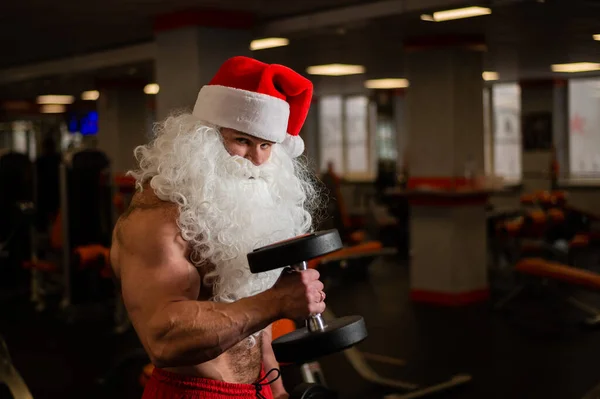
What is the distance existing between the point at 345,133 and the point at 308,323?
47.3 ft

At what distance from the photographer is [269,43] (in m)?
7.26

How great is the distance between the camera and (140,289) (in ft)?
4.97

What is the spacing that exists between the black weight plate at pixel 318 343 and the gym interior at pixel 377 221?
7.27 ft

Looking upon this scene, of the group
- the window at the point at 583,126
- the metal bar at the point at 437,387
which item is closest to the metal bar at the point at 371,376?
the metal bar at the point at 437,387

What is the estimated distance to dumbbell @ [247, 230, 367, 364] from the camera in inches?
56.4

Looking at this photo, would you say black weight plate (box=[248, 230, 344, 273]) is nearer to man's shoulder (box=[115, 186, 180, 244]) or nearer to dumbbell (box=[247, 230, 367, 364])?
dumbbell (box=[247, 230, 367, 364])

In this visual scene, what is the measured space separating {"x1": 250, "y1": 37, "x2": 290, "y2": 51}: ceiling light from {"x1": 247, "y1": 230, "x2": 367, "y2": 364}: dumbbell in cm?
556

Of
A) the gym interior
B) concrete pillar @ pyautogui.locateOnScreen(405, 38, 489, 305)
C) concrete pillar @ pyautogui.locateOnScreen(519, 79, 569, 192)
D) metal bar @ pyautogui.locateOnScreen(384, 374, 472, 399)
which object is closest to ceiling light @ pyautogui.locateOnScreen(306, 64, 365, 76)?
the gym interior

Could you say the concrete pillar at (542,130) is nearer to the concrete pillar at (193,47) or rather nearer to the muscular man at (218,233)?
the concrete pillar at (193,47)

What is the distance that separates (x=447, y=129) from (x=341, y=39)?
134 cm

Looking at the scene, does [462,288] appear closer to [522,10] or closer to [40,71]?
[522,10]

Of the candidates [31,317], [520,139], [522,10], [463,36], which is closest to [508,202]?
[520,139]

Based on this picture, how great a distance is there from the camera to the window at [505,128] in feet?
45.0

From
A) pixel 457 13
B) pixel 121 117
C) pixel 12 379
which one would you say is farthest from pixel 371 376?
pixel 121 117
